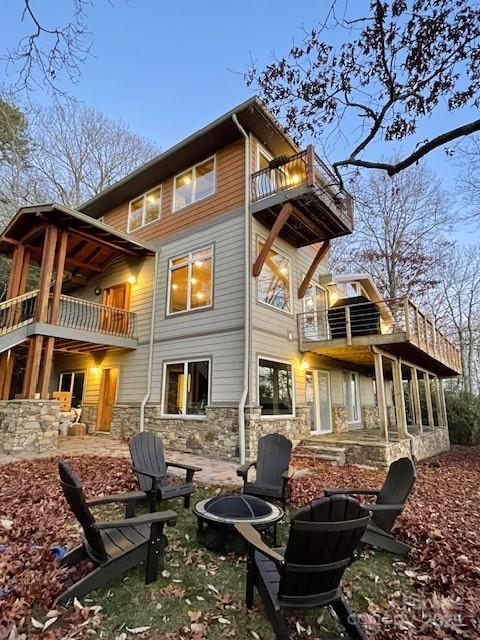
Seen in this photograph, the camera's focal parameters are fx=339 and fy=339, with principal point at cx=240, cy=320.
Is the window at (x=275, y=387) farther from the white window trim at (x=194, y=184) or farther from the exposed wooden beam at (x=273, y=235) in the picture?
the white window trim at (x=194, y=184)

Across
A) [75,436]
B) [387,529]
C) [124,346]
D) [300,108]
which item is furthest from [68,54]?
[75,436]

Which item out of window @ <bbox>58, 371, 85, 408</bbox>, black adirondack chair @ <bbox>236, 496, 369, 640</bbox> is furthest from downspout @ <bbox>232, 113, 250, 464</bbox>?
window @ <bbox>58, 371, 85, 408</bbox>

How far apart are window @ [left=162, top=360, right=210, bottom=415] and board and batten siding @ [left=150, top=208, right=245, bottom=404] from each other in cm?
22

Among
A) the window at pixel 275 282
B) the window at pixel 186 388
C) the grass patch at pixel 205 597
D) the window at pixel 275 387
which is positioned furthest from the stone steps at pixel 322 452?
the grass patch at pixel 205 597

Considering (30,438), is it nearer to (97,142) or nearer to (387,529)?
(387,529)

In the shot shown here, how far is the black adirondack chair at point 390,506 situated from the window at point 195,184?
8.83 metres

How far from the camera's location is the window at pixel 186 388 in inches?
356

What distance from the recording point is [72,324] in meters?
10.1

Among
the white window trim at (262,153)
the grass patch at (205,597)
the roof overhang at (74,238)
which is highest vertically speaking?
the white window trim at (262,153)

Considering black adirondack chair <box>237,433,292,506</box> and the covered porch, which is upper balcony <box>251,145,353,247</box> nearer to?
the covered porch

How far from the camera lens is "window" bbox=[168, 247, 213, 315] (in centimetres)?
977

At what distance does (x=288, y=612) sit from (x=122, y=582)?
4.52 feet

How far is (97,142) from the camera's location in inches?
750

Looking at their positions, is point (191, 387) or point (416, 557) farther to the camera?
point (191, 387)
